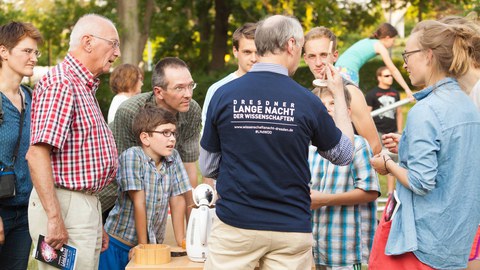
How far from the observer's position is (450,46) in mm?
3225

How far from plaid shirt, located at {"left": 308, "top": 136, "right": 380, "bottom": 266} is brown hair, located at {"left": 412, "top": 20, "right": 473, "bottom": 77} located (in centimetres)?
93

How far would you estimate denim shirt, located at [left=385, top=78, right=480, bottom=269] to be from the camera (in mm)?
3162

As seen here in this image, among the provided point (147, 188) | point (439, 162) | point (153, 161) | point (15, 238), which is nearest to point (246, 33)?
point (153, 161)

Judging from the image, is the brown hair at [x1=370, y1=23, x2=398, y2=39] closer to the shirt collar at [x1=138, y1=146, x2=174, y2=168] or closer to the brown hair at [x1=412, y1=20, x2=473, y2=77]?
the shirt collar at [x1=138, y1=146, x2=174, y2=168]

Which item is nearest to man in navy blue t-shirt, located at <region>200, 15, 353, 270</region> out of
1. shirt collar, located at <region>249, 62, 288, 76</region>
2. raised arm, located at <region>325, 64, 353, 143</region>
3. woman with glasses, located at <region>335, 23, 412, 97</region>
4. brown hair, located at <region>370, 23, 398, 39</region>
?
shirt collar, located at <region>249, 62, 288, 76</region>

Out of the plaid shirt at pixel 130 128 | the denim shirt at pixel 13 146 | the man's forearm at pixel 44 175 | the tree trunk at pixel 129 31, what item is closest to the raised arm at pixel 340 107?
the man's forearm at pixel 44 175

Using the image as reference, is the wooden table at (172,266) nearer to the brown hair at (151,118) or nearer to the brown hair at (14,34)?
the brown hair at (151,118)

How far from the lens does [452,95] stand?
3.22 metres

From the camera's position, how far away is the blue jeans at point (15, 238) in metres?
4.11

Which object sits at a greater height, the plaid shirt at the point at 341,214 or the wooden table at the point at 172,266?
the plaid shirt at the point at 341,214

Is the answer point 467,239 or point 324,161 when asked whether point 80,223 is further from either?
point 467,239

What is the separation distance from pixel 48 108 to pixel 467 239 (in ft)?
6.54

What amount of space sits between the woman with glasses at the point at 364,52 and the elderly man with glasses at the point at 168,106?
8.28ft

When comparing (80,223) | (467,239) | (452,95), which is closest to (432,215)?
(467,239)
